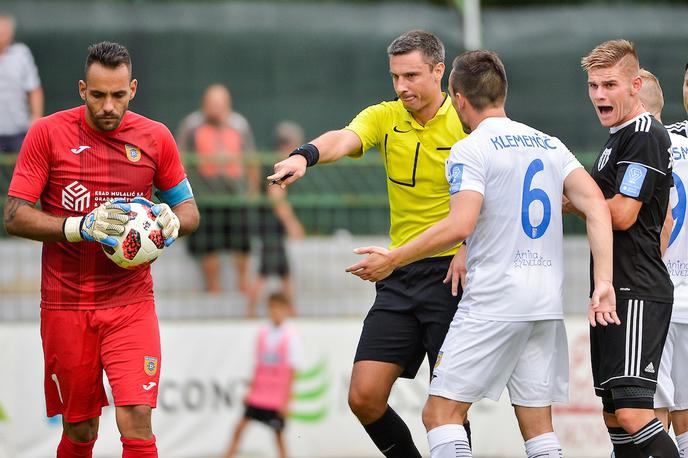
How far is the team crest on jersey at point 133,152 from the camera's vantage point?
6652mm

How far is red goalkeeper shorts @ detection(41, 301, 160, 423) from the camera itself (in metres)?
6.51

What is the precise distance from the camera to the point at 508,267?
6.01m

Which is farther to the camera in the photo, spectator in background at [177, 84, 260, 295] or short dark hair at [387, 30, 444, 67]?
spectator in background at [177, 84, 260, 295]

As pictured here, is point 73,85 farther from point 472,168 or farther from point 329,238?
point 472,168

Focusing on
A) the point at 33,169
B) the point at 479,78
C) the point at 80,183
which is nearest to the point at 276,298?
the point at 80,183

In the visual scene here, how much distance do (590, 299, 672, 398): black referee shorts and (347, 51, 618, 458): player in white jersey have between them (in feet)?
1.07

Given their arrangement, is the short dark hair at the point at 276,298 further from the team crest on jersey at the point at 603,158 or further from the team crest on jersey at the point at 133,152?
the team crest on jersey at the point at 603,158

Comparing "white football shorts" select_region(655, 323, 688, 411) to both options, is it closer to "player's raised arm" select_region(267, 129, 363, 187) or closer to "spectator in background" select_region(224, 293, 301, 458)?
"player's raised arm" select_region(267, 129, 363, 187)

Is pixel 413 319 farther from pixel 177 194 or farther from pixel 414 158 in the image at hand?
pixel 177 194

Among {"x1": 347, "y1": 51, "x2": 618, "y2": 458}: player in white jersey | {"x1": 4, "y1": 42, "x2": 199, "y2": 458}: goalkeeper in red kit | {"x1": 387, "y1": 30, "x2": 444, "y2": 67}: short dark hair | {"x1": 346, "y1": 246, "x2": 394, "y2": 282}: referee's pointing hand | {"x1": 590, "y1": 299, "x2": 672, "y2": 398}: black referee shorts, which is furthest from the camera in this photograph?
{"x1": 387, "y1": 30, "x2": 444, "y2": 67}: short dark hair

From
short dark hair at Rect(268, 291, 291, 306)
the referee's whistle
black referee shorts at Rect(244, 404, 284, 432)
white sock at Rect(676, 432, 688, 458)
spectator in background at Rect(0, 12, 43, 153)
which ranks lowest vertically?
black referee shorts at Rect(244, 404, 284, 432)

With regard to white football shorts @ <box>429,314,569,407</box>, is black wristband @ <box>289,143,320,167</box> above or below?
above

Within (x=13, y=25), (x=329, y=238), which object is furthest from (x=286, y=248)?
(x=13, y=25)

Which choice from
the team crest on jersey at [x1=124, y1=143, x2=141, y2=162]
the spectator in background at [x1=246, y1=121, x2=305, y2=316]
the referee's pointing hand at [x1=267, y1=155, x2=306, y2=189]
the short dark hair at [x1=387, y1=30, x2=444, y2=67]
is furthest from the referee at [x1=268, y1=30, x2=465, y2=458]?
the spectator in background at [x1=246, y1=121, x2=305, y2=316]
